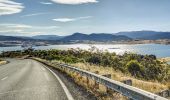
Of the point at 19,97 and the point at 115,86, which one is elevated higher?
the point at 115,86

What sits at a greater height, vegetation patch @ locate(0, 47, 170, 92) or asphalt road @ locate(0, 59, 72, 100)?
asphalt road @ locate(0, 59, 72, 100)

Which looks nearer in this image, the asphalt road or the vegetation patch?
the asphalt road

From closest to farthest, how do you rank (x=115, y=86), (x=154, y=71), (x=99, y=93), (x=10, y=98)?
(x=115, y=86) → (x=10, y=98) → (x=99, y=93) → (x=154, y=71)

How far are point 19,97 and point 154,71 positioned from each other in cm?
6102

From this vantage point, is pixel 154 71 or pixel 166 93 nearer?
pixel 166 93

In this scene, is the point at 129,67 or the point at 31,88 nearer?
the point at 31,88

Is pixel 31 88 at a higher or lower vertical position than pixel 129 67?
higher

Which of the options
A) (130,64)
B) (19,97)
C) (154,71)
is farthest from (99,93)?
(154,71)

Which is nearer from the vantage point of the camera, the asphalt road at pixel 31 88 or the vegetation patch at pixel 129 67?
the asphalt road at pixel 31 88

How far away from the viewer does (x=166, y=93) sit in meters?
6.40

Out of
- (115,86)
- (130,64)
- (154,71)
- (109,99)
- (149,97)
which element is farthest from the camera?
(154,71)

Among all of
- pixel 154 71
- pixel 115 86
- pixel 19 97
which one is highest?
pixel 115 86

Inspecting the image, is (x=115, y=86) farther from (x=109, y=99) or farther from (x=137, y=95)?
(x=137, y=95)

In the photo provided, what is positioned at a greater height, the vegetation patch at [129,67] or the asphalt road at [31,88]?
the asphalt road at [31,88]
